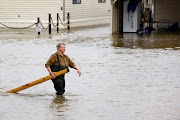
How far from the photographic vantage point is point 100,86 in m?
11.9

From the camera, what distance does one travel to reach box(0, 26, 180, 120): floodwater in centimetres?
901

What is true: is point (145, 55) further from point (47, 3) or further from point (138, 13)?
point (47, 3)

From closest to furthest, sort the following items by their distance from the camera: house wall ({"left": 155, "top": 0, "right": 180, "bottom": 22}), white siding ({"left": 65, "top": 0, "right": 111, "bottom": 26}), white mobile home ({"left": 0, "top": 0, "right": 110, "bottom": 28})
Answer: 1. house wall ({"left": 155, "top": 0, "right": 180, "bottom": 22})
2. white mobile home ({"left": 0, "top": 0, "right": 110, "bottom": 28})
3. white siding ({"left": 65, "top": 0, "right": 111, "bottom": 26})

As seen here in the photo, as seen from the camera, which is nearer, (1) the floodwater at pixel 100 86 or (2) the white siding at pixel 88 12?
Result: (1) the floodwater at pixel 100 86

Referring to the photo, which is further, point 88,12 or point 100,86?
point 88,12

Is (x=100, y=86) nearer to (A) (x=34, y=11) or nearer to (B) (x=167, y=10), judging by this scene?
(B) (x=167, y=10)

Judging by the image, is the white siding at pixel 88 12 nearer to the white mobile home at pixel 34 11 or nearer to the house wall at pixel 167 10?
the white mobile home at pixel 34 11

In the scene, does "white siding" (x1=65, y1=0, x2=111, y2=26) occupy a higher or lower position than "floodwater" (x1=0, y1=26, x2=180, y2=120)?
higher

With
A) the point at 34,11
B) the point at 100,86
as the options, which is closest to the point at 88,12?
the point at 34,11

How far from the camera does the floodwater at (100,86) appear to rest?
355 inches

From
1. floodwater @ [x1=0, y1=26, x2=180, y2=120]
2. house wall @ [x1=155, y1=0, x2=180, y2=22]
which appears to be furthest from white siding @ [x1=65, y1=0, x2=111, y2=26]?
floodwater @ [x1=0, y1=26, x2=180, y2=120]

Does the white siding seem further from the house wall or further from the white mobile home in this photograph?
the house wall

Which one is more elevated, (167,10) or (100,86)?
(167,10)

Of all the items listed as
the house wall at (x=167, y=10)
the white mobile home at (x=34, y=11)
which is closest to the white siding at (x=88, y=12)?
the white mobile home at (x=34, y=11)
